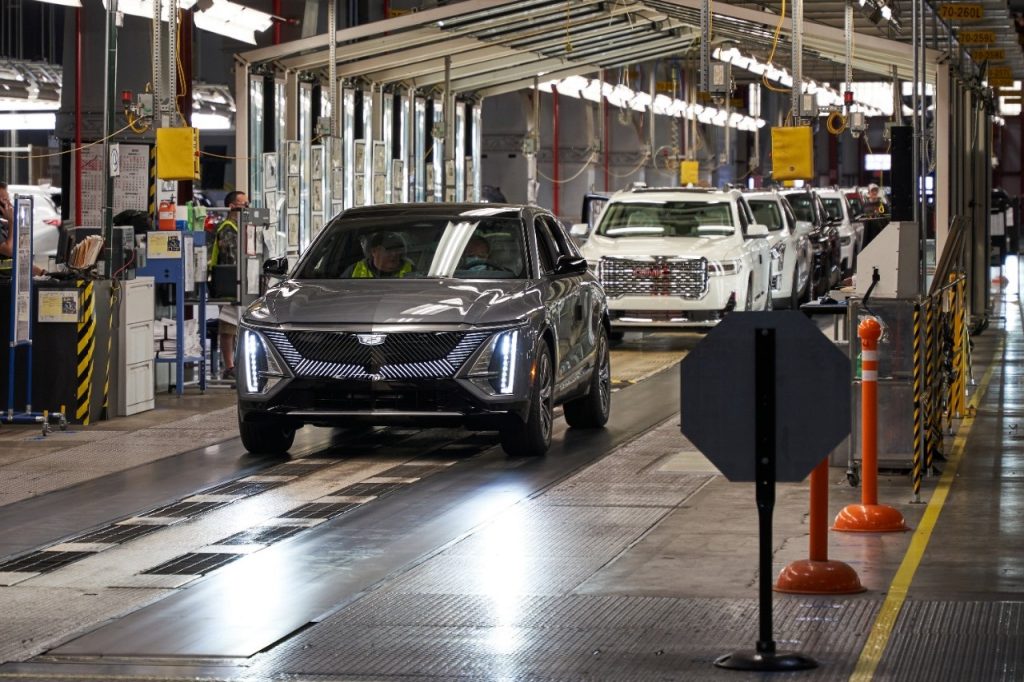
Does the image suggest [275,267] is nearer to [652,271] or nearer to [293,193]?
[652,271]

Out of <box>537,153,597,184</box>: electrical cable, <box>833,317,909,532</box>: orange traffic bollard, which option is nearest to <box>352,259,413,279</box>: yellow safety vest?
<box>833,317,909,532</box>: orange traffic bollard

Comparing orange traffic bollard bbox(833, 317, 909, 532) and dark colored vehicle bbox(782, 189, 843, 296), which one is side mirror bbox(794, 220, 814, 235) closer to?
dark colored vehicle bbox(782, 189, 843, 296)

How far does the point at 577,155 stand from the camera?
49.7 metres

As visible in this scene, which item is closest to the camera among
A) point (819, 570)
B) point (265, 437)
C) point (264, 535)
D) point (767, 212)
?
point (819, 570)

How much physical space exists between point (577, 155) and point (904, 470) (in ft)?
123

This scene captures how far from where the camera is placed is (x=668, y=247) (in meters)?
24.8

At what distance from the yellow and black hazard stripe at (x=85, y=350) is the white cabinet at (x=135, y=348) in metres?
0.51

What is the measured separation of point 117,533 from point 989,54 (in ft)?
81.7

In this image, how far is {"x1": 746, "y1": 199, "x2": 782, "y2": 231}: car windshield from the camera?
99.0 ft

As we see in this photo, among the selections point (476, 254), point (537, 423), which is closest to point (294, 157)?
point (476, 254)

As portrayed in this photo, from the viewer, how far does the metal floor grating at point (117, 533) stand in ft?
35.0

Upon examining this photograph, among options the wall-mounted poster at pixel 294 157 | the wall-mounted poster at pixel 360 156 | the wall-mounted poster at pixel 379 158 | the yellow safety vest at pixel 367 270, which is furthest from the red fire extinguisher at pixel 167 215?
the wall-mounted poster at pixel 379 158

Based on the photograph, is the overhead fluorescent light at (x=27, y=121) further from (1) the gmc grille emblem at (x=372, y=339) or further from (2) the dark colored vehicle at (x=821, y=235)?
(1) the gmc grille emblem at (x=372, y=339)

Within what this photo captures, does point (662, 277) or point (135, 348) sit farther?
point (662, 277)
